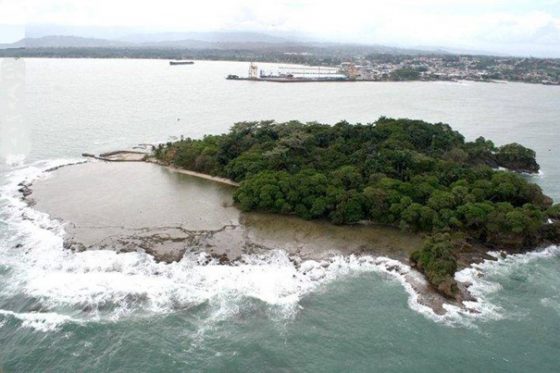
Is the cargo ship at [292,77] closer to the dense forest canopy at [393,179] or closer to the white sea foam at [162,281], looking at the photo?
the dense forest canopy at [393,179]

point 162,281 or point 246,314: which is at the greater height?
point 162,281

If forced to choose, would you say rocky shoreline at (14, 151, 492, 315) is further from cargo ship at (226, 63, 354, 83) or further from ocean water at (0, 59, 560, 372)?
cargo ship at (226, 63, 354, 83)

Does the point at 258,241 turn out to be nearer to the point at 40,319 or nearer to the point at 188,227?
the point at 188,227

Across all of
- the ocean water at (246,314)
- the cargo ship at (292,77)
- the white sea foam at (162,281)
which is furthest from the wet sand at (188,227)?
the cargo ship at (292,77)

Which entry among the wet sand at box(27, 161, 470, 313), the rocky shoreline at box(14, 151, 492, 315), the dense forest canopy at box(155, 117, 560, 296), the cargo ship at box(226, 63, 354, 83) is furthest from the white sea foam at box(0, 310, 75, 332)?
the cargo ship at box(226, 63, 354, 83)

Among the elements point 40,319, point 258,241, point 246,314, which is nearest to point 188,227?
point 258,241

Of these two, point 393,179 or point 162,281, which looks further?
point 393,179
